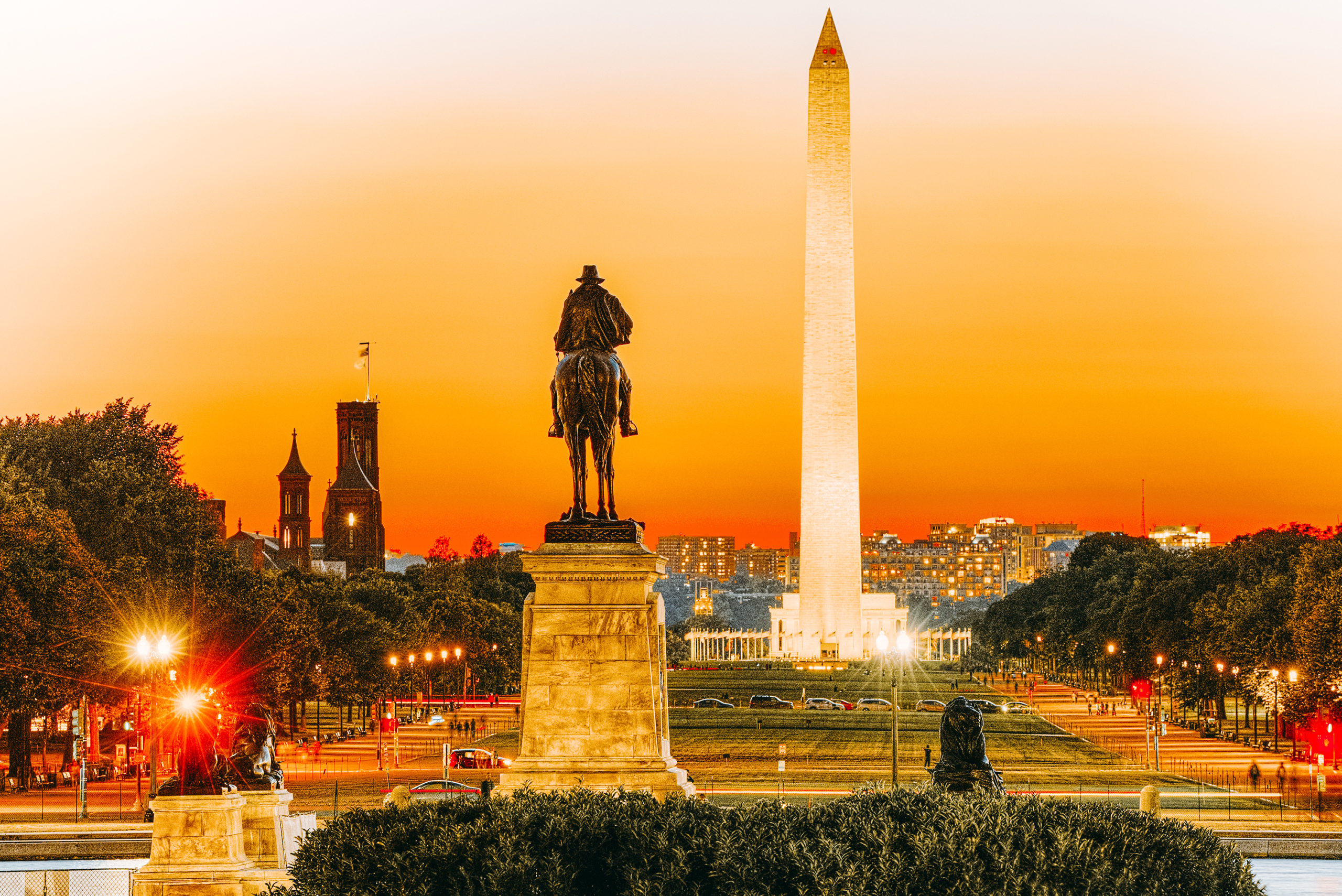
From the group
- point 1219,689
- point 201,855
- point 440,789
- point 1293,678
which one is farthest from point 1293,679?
point 201,855

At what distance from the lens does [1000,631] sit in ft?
552

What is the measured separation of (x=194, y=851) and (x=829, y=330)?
10369cm

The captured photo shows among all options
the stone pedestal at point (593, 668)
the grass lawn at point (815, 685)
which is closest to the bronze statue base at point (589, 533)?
the stone pedestal at point (593, 668)

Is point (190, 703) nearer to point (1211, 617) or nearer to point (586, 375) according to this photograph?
point (586, 375)

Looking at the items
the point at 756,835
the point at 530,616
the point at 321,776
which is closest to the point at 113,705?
the point at 321,776

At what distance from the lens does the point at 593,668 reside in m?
19.8

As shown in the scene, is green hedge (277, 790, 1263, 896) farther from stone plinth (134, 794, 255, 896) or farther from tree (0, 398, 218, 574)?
tree (0, 398, 218, 574)

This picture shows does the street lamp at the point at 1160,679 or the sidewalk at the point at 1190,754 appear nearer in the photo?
the sidewalk at the point at 1190,754

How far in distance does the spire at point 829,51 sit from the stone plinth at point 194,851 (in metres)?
106

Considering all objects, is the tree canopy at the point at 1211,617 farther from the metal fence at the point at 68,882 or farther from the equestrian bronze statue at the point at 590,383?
the equestrian bronze statue at the point at 590,383

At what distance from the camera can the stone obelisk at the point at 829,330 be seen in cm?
12044

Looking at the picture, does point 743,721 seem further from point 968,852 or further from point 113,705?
point 968,852

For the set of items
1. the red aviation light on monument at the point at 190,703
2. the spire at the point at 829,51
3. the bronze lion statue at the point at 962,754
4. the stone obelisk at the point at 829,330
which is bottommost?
the bronze lion statue at the point at 962,754

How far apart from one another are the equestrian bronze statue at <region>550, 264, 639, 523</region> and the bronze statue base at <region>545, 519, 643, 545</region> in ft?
0.51
